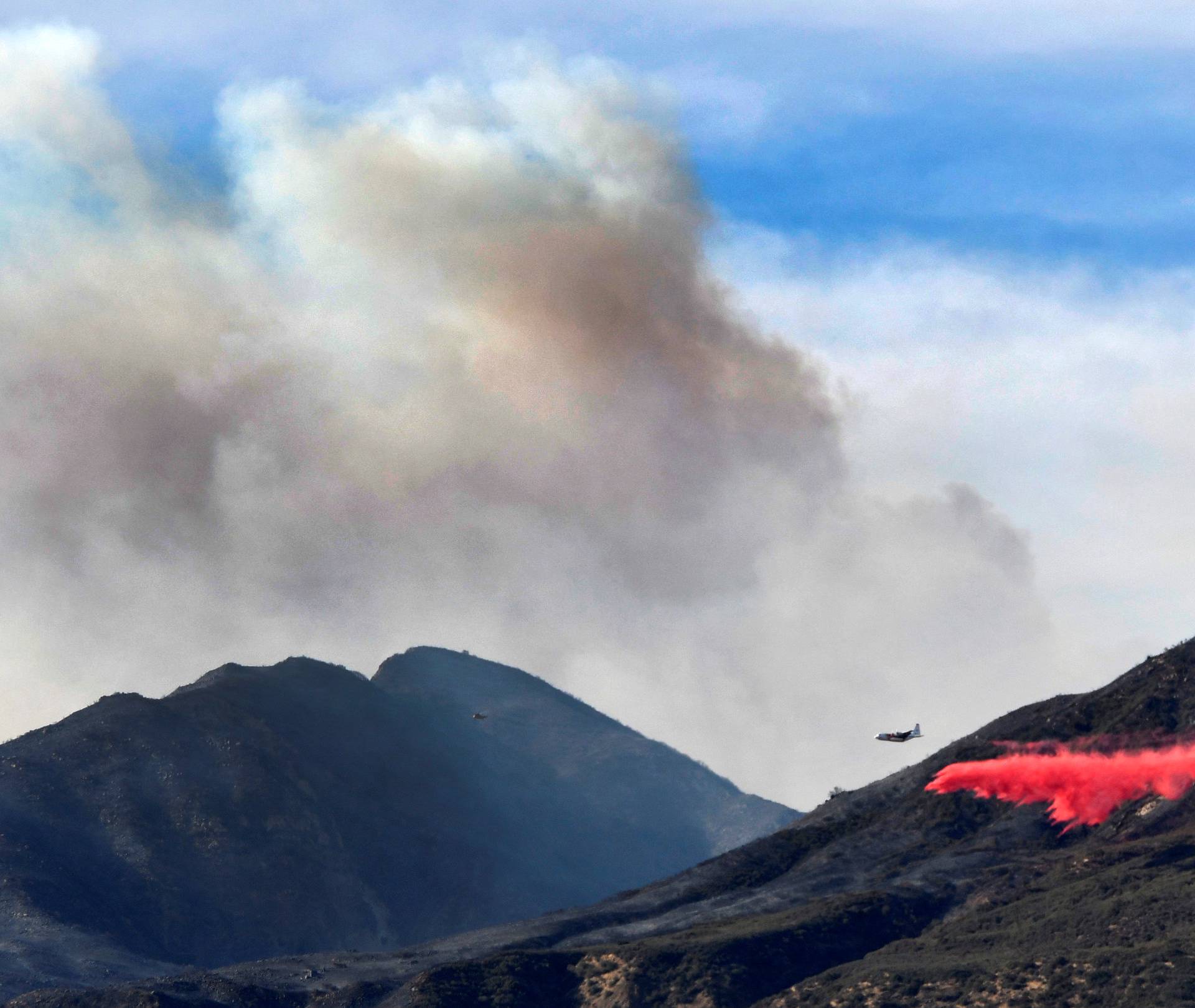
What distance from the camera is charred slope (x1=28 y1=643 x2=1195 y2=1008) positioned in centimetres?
12681

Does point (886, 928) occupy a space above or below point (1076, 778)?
below

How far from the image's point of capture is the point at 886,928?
502 feet

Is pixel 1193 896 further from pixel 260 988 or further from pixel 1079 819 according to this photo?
pixel 260 988

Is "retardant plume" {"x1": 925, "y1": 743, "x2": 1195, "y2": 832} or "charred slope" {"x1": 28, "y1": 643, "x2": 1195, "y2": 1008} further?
"retardant plume" {"x1": 925, "y1": 743, "x2": 1195, "y2": 832}

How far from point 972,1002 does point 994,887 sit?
3737 centimetres

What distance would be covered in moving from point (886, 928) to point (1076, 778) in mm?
36548

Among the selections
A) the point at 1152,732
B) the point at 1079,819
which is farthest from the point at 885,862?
the point at 1152,732

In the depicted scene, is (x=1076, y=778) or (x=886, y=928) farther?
(x=1076, y=778)

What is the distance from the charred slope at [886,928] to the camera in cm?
12681

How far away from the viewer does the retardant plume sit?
17112cm

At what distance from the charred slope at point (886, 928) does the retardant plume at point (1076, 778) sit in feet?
6.48

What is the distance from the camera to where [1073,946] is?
424 ft

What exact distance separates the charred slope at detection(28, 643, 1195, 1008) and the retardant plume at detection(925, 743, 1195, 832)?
197cm

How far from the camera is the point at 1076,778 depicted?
17850cm
